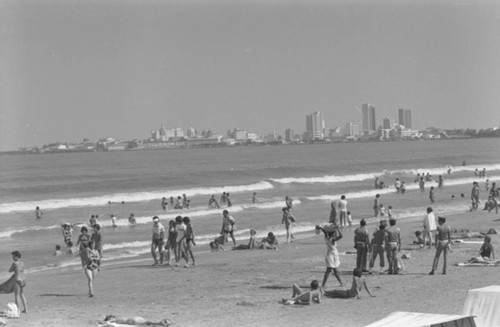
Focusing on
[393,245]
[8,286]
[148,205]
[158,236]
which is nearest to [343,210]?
[158,236]

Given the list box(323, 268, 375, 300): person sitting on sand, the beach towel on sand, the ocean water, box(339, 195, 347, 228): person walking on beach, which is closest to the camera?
the beach towel on sand

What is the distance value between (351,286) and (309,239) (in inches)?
463

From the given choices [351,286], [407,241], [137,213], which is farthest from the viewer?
[137,213]

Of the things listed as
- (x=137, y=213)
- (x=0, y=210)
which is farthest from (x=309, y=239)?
(x=0, y=210)

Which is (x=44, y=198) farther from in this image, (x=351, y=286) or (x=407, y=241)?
(x=351, y=286)

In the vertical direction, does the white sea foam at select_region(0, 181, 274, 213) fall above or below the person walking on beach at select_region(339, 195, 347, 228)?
below

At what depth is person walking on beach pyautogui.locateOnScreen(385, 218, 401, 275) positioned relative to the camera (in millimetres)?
16969

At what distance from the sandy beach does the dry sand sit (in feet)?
0.06

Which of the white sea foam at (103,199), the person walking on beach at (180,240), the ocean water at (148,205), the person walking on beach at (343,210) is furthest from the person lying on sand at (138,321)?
the white sea foam at (103,199)

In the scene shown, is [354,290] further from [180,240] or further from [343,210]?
[343,210]

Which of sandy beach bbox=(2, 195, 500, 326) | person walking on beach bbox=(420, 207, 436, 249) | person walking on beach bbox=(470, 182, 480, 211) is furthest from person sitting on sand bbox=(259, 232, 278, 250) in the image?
person walking on beach bbox=(470, 182, 480, 211)

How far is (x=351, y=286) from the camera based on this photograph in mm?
15789

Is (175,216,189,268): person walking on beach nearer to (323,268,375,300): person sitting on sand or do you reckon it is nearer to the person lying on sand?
(323,268,375,300): person sitting on sand

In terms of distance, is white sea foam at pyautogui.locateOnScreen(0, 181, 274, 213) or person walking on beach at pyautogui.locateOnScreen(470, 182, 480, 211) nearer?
person walking on beach at pyautogui.locateOnScreen(470, 182, 480, 211)
